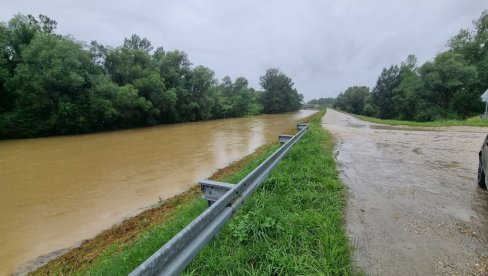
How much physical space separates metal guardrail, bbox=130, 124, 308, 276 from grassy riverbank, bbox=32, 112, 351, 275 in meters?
0.33

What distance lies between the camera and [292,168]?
599cm

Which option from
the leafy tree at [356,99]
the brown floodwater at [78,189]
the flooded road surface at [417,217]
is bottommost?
the brown floodwater at [78,189]

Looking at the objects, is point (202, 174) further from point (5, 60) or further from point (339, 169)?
point (5, 60)

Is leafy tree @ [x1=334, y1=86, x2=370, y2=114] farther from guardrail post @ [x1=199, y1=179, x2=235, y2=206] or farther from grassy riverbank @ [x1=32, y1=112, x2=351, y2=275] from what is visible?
guardrail post @ [x1=199, y1=179, x2=235, y2=206]

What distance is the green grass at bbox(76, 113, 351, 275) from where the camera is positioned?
2.46 metres

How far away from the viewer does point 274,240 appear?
113 inches

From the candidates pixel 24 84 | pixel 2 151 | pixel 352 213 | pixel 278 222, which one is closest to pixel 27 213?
pixel 278 222

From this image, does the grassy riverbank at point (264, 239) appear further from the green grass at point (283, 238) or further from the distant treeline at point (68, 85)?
the distant treeline at point (68, 85)

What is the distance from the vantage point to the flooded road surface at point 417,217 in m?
2.58

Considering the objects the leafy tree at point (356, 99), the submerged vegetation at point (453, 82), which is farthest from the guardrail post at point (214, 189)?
the leafy tree at point (356, 99)

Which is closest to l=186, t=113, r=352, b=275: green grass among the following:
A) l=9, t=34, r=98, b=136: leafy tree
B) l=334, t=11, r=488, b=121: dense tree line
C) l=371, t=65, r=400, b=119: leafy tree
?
l=9, t=34, r=98, b=136: leafy tree

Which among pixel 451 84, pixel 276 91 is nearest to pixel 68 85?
pixel 451 84

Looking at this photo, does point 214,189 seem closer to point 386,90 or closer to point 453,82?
point 453,82

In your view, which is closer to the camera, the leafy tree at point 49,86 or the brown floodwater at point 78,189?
the brown floodwater at point 78,189
